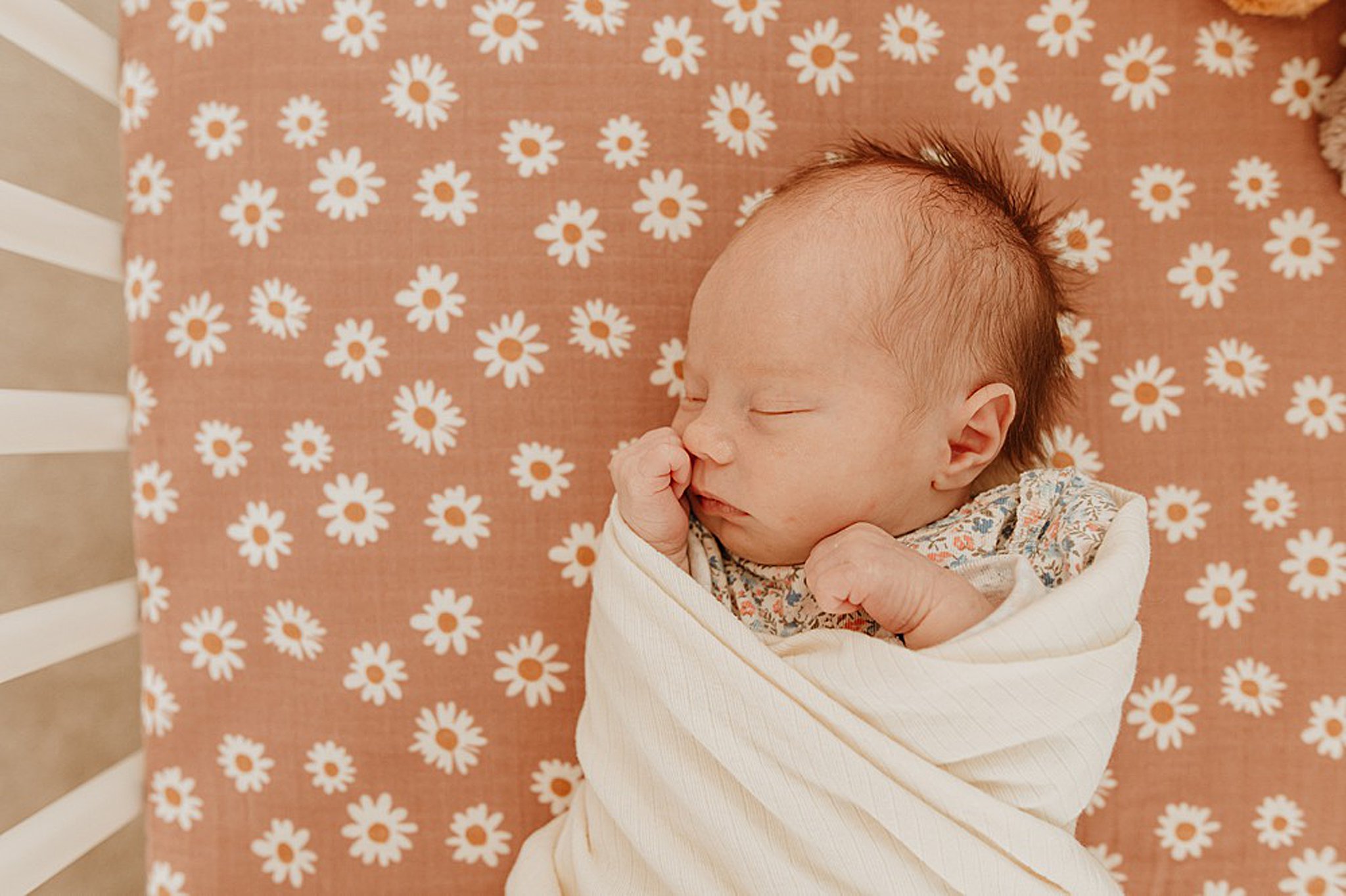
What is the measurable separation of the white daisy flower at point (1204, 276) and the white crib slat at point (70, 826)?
49.2 inches

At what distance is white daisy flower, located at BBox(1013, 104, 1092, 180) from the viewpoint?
1.06 meters

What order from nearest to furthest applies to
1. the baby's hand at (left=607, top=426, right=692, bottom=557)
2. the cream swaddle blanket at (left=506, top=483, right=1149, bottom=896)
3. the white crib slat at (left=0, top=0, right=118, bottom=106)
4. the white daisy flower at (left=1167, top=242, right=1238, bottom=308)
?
the cream swaddle blanket at (left=506, top=483, right=1149, bottom=896) < the baby's hand at (left=607, top=426, right=692, bottom=557) < the white crib slat at (left=0, top=0, right=118, bottom=106) < the white daisy flower at (left=1167, top=242, right=1238, bottom=308)

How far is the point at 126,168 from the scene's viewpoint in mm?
1087

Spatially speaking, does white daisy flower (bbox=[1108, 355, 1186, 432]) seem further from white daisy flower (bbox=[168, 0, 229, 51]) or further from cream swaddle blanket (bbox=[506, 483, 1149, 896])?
white daisy flower (bbox=[168, 0, 229, 51])

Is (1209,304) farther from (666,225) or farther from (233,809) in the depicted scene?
(233,809)

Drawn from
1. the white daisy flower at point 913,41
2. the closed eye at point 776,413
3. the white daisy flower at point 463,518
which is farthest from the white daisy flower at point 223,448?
the white daisy flower at point 913,41

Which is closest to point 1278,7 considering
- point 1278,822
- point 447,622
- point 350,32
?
point 1278,822

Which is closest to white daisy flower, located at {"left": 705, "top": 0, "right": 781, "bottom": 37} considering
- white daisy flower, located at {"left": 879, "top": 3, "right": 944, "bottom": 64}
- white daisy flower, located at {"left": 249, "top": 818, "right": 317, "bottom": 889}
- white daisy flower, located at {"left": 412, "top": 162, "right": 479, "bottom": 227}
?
white daisy flower, located at {"left": 879, "top": 3, "right": 944, "bottom": 64}

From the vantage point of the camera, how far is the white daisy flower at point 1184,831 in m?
1.07

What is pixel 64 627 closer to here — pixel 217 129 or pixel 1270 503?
pixel 217 129

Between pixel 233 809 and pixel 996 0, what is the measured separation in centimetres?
121

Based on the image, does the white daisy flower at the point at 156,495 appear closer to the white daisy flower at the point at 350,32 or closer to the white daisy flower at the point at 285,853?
the white daisy flower at the point at 285,853

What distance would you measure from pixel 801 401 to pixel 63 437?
757mm

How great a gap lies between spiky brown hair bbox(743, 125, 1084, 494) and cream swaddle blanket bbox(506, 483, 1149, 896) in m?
0.16
